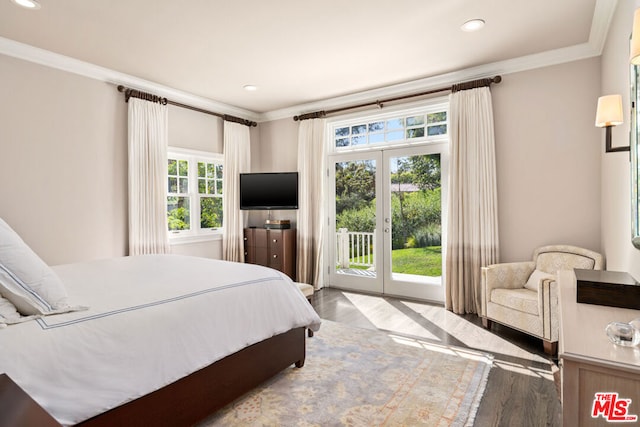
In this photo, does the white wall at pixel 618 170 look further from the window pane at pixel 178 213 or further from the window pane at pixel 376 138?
the window pane at pixel 178 213

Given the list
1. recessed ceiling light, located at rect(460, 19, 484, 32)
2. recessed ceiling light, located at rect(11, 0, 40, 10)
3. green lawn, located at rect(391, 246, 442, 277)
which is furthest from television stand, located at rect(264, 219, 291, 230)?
recessed ceiling light, located at rect(11, 0, 40, 10)

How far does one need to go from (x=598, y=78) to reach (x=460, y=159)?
1.45 m

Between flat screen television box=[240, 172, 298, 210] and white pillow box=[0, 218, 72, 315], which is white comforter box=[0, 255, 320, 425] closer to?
white pillow box=[0, 218, 72, 315]

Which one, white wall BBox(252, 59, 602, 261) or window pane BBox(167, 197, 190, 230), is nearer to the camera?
white wall BBox(252, 59, 602, 261)

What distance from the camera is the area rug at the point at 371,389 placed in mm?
2049

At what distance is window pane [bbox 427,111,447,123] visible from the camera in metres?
4.47

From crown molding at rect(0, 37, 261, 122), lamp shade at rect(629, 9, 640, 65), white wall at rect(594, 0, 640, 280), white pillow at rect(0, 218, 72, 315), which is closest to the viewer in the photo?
lamp shade at rect(629, 9, 640, 65)

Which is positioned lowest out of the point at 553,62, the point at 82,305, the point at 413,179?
the point at 82,305

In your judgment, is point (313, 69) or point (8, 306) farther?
point (313, 69)

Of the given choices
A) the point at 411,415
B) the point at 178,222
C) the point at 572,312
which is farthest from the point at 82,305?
the point at 178,222

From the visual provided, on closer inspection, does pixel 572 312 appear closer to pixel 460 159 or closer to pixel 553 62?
pixel 460 159

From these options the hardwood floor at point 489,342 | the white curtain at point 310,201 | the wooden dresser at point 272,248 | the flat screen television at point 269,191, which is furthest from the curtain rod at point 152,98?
the hardwood floor at point 489,342

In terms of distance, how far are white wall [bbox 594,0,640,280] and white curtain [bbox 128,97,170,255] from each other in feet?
14.9

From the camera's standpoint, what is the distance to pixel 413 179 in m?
4.67
